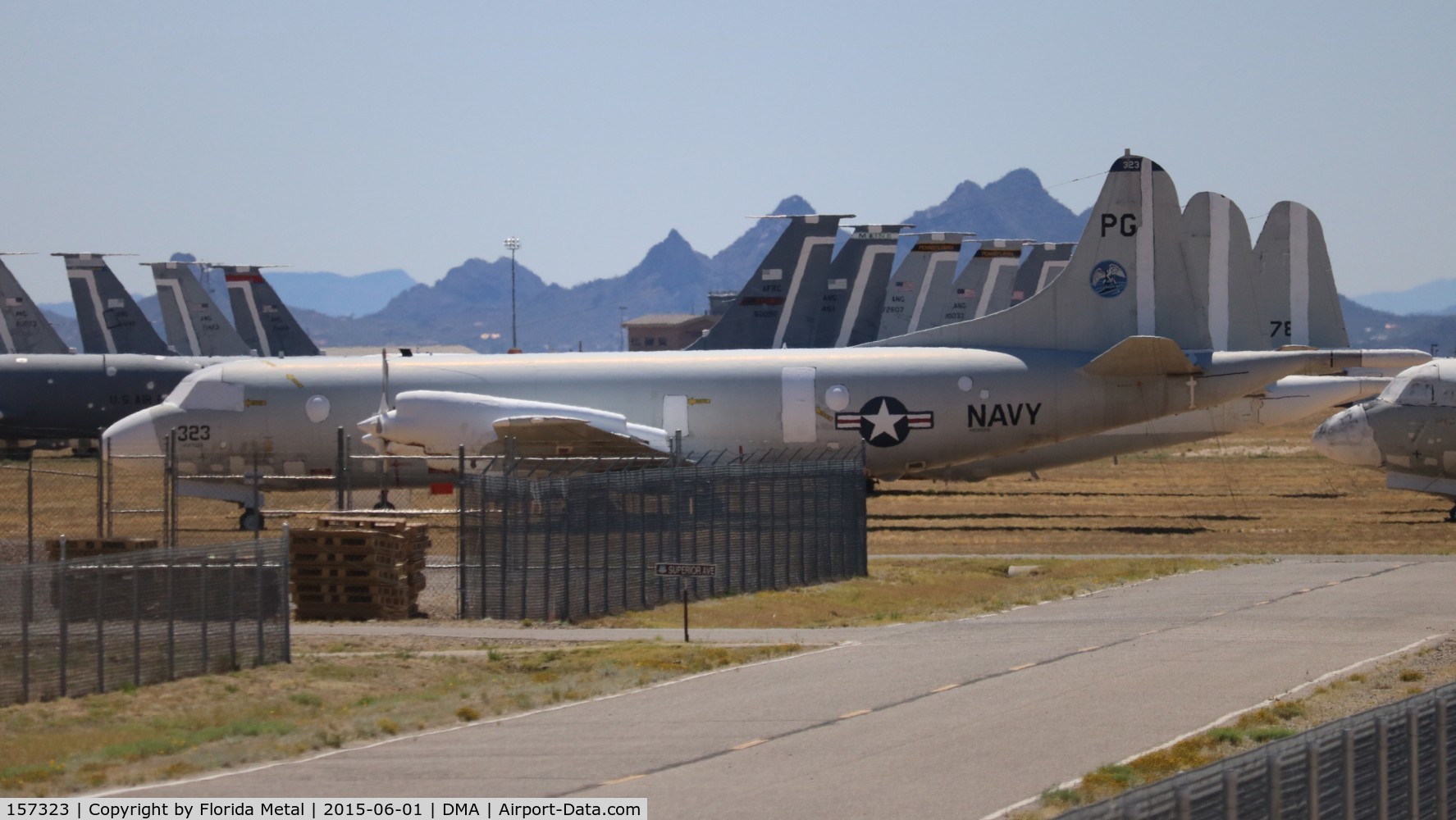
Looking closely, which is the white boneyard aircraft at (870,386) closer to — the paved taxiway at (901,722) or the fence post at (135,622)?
the paved taxiway at (901,722)

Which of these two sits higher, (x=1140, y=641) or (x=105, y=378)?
(x=105, y=378)

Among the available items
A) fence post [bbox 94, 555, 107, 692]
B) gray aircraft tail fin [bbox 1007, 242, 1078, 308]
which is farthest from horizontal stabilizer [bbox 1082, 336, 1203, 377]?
gray aircraft tail fin [bbox 1007, 242, 1078, 308]

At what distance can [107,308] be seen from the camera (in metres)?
68.9

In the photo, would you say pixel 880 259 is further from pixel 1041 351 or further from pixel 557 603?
pixel 557 603

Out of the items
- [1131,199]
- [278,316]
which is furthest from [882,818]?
[278,316]

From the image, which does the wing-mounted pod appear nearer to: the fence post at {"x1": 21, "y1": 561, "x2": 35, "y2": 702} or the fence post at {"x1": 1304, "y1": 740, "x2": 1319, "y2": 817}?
the fence post at {"x1": 21, "y1": 561, "x2": 35, "y2": 702}

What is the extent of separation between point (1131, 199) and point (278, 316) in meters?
42.9

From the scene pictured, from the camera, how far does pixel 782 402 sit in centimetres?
3581

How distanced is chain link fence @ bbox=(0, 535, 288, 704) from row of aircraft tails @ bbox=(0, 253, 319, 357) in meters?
51.3

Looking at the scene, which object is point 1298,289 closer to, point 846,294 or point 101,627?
point 846,294

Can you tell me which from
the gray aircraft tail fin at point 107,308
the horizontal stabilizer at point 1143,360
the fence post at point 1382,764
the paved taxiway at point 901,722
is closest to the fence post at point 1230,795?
the fence post at point 1382,764

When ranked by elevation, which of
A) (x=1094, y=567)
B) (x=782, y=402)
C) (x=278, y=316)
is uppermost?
(x=278, y=316)
